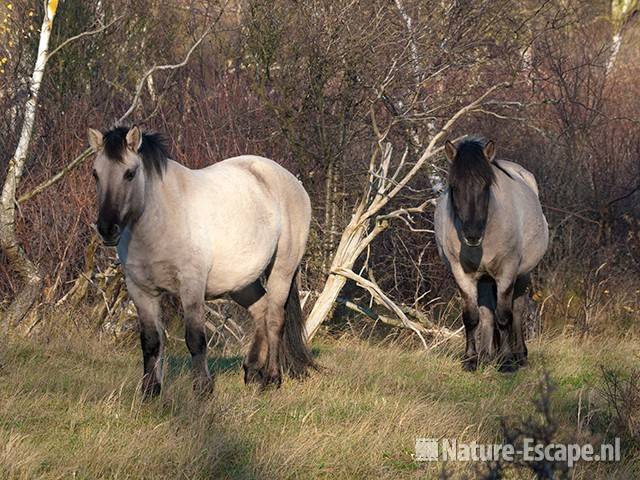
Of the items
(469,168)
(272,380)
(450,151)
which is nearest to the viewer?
(272,380)

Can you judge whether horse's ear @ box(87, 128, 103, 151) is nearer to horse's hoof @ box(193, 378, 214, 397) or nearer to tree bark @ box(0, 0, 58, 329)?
horse's hoof @ box(193, 378, 214, 397)

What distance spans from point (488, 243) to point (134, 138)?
3416 millimetres

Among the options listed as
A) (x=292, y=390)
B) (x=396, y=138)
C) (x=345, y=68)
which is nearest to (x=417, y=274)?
(x=396, y=138)

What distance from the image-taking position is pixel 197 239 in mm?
6367

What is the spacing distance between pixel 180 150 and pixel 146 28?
424 cm

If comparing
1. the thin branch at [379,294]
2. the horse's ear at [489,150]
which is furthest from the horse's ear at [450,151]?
the thin branch at [379,294]

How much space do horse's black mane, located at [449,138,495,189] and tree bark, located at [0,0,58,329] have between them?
3693 millimetres

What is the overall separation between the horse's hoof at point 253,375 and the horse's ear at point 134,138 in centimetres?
197

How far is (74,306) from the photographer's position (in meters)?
9.34

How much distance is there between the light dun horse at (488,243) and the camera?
780 cm

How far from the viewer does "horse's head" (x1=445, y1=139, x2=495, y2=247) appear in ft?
25.3

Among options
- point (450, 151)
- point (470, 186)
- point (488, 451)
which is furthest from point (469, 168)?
point (488, 451)

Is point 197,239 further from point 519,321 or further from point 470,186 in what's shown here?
point 519,321

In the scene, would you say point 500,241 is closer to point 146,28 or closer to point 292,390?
point 292,390
